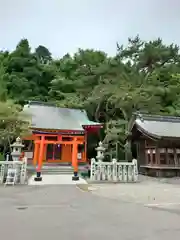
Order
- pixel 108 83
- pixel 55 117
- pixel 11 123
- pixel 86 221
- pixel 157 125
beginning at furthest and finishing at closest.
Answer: pixel 108 83 → pixel 55 117 → pixel 157 125 → pixel 11 123 → pixel 86 221

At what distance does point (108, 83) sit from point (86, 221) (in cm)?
1905

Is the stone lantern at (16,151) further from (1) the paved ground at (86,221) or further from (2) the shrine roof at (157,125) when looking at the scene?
(2) the shrine roof at (157,125)

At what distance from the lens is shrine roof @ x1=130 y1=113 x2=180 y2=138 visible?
16.1 metres

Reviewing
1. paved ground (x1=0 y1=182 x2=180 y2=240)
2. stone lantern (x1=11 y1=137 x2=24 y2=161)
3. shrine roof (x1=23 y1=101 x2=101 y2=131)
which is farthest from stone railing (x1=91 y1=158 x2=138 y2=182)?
paved ground (x1=0 y1=182 x2=180 y2=240)

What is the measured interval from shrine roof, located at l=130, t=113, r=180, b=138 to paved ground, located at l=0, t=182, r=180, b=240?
364 inches

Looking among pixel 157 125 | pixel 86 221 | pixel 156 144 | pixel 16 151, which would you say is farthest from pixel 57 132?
pixel 86 221

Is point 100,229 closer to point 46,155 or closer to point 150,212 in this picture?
point 150,212

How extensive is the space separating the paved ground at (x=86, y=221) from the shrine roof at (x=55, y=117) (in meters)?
11.8

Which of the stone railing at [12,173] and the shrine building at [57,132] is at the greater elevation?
the shrine building at [57,132]

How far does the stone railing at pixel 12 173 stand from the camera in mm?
11987

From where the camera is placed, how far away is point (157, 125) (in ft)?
59.2

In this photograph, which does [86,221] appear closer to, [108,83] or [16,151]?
[16,151]

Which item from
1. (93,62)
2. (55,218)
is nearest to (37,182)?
(55,218)

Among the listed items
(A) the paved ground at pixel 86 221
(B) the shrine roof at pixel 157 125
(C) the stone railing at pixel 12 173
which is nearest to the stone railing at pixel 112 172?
(B) the shrine roof at pixel 157 125
